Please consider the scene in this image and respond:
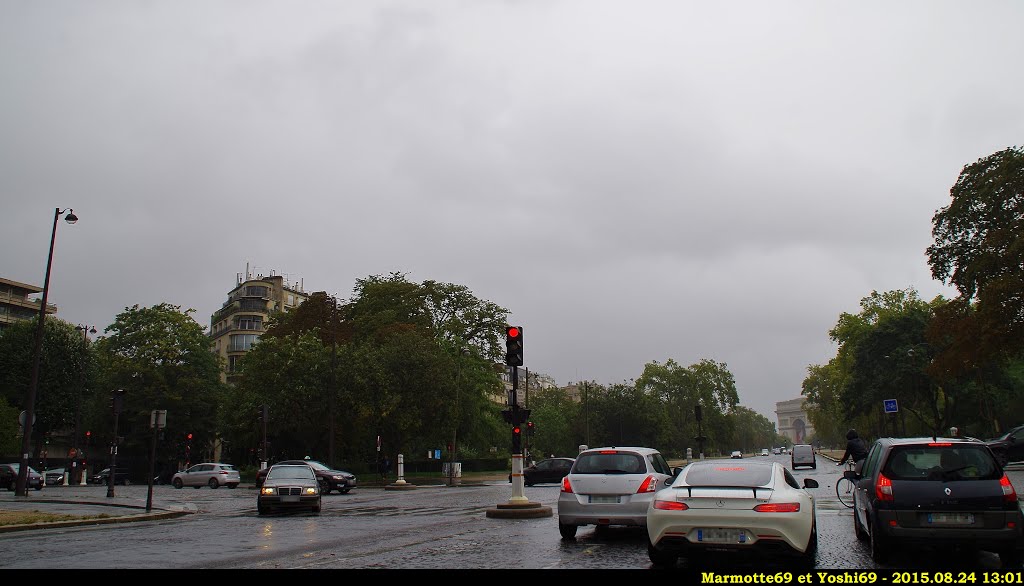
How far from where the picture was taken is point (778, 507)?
8.23 metres

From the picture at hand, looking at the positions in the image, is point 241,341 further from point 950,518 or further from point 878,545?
point 950,518

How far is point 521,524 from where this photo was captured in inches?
599

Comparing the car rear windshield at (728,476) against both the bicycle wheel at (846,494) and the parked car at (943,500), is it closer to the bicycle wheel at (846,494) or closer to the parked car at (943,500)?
the parked car at (943,500)

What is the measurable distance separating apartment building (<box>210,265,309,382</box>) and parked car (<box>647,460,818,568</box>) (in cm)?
9139

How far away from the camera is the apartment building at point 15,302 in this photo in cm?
8375

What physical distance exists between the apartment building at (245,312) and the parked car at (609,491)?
87.4 meters

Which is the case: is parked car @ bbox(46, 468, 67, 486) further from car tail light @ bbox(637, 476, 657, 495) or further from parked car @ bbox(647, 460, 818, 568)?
parked car @ bbox(647, 460, 818, 568)

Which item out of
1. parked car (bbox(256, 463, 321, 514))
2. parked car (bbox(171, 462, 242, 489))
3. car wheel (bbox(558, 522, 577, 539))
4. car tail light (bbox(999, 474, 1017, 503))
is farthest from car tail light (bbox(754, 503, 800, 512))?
parked car (bbox(171, 462, 242, 489))

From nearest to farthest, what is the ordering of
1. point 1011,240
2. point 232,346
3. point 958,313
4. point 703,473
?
point 703,473 < point 1011,240 < point 958,313 < point 232,346

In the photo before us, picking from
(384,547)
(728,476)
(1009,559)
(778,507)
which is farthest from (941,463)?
(384,547)

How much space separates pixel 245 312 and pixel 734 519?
101151 mm

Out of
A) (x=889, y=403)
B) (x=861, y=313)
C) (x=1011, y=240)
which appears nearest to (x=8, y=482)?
(x=889, y=403)

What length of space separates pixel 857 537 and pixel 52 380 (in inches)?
2549

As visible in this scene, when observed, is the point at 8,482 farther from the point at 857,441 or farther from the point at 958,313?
the point at 958,313
